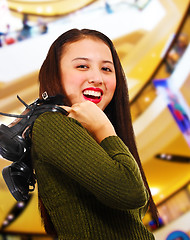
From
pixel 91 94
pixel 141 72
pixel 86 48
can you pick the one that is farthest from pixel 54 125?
pixel 141 72

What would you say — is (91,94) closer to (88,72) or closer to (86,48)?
(88,72)

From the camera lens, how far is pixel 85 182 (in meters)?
0.79

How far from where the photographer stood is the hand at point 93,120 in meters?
0.91

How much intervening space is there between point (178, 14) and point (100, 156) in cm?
363

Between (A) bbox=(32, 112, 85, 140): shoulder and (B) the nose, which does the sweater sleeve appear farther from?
(B) the nose

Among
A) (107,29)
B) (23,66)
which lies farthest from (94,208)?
(107,29)

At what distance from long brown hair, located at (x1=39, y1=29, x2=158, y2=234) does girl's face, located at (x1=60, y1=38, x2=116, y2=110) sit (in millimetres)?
29

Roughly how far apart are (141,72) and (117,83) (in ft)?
10.4

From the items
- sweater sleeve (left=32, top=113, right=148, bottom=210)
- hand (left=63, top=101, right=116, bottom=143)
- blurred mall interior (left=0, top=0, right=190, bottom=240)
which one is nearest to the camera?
sweater sleeve (left=32, top=113, right=148, bottom=210)

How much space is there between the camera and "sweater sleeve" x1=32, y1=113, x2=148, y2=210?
0.79m

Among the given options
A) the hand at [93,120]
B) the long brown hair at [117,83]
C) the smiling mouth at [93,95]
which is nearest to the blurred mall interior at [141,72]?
the long brown hair at [117,83]

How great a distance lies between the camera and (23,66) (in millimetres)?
3662

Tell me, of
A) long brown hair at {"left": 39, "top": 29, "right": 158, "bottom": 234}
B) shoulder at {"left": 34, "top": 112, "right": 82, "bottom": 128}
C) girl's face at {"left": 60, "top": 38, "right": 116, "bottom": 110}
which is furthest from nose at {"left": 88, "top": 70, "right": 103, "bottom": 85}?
shoulder at {"left": 34, "top": 112, "right": 82, "bottom": 128}

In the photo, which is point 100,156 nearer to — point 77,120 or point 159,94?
point 77,120
